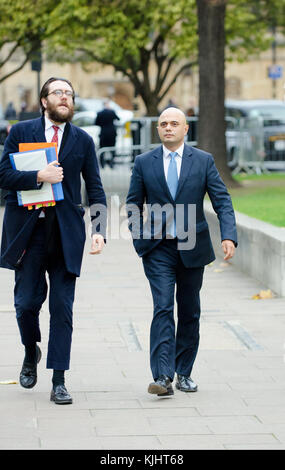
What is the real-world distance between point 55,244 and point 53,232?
7 cm

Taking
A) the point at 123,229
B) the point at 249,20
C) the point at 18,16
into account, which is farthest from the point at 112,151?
the point at 249,20

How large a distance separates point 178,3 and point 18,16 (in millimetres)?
3973

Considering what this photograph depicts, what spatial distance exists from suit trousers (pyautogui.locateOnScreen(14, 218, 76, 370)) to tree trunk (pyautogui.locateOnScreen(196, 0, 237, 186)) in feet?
44.1

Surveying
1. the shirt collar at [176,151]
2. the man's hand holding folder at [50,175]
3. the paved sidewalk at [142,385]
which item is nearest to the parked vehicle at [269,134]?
the paved sidewalk at [142,385]

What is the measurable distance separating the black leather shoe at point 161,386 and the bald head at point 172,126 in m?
1.35

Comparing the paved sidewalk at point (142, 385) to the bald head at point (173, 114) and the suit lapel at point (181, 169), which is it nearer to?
the suit lapel at point (181, 169)

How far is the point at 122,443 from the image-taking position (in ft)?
18.8

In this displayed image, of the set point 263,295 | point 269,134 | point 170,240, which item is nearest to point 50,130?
point 170,240

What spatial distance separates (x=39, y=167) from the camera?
6.72 m

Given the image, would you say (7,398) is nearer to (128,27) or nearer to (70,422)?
(70,422)

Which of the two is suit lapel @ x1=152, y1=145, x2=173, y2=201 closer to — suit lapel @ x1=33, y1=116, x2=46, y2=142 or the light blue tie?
the light blue tie

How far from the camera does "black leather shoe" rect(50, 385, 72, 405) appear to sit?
21.9 feet

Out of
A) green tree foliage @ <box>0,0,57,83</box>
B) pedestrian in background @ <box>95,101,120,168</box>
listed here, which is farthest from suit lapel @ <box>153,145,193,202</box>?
green tree foliage @ <box>0,0,57,83</box>
